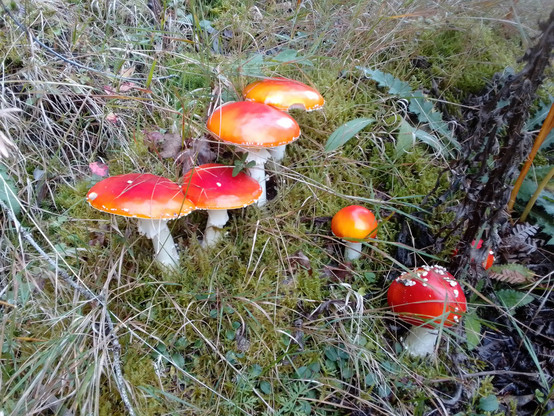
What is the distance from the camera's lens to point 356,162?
9.23ft

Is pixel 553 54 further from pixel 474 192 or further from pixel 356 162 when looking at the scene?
pixel 356 162

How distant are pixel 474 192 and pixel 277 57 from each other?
1891 millimetres

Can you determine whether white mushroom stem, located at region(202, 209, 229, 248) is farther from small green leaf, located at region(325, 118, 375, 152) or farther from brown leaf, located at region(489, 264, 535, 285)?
brown leaf, located at region(489, 264, 535, 285)

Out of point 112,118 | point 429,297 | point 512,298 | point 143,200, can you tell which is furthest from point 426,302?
point 112,118

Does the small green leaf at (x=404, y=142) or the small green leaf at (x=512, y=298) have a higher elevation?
the small green leaf at (x=404, y=142)

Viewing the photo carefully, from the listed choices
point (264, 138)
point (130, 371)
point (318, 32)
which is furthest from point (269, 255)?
point (318, 32)

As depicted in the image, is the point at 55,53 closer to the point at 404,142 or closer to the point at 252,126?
the point at 252,126

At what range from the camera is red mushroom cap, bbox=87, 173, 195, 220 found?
1813 mm

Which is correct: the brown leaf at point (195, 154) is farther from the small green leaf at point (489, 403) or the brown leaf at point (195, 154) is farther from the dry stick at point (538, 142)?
the small green leaf at point (489, 403)

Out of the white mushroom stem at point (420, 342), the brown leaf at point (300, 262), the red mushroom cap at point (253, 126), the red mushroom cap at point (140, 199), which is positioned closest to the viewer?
the red mushroom cap at point (140, 199)

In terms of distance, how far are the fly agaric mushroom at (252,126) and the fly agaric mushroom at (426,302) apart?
3.60 feet

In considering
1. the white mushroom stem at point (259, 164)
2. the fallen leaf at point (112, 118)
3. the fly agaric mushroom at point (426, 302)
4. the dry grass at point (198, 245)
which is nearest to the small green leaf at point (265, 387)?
the dry grass at point (198, 245)

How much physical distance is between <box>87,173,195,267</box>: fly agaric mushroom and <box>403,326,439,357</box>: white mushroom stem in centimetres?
153

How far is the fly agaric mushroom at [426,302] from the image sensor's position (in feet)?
6.57
